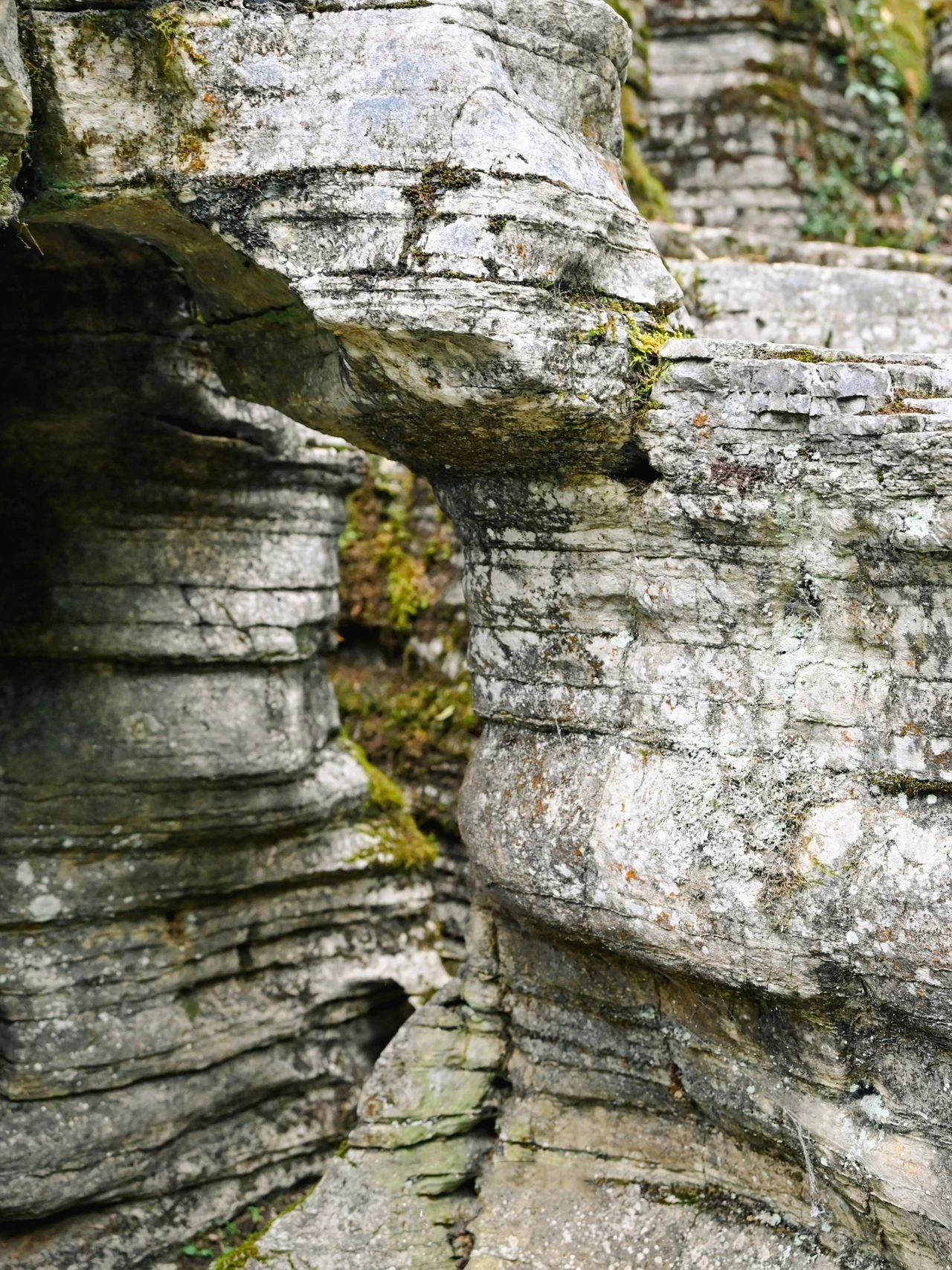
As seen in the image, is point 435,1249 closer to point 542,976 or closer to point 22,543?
point 542,976

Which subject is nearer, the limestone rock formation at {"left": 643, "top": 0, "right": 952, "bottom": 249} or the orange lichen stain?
the orange lichen stain

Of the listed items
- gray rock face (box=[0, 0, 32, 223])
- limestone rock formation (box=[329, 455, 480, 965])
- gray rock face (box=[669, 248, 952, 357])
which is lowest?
limestone rock formation (box=[329, 455, 480, 965])

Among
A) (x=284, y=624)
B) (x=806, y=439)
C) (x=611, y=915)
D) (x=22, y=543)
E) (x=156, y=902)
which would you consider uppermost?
(x=806, y=439)

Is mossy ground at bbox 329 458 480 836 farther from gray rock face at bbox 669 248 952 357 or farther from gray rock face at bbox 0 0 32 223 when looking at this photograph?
gray rock face at bbox 0 0 32 223

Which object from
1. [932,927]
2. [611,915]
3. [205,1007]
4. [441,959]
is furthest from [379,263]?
[441,959]

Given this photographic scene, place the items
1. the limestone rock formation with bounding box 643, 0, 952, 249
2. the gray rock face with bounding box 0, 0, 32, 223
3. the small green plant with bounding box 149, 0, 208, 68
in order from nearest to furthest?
the gray rock face with bounding box 0, 0, 32, 223 → the small green plant with bounding box 149, 0, 208, 68 → the limestone rock formation with bounding box 643, 0, 952, 249

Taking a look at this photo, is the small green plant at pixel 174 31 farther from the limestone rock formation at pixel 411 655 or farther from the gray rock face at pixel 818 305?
the limestone rock formation at pixel 411 655

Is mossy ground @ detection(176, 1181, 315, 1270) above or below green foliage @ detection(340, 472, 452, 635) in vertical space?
below

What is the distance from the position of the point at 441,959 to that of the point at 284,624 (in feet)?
7.86

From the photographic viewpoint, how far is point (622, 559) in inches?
177

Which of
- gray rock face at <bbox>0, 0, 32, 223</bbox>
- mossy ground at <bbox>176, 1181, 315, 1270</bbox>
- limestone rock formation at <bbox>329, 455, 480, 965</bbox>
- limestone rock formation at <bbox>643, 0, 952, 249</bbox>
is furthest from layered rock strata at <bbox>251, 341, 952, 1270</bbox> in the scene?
limestone rock formation at <bbox>643, 0, 952, 249</bbox>

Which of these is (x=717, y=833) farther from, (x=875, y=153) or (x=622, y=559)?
(x=875, y=153)

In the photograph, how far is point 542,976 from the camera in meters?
5.14

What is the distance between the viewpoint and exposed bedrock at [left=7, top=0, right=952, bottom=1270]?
3.91 metres
